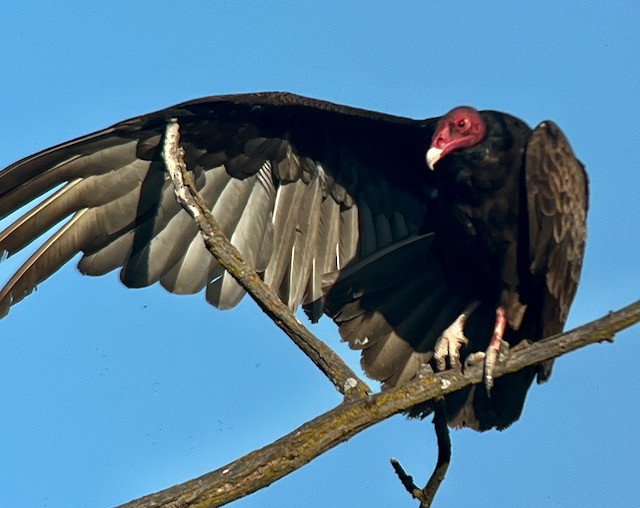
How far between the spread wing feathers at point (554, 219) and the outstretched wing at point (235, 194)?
922 millimetres

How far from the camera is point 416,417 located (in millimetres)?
6016

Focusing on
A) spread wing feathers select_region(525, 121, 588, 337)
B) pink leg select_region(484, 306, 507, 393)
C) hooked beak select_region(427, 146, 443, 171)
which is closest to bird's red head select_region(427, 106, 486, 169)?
hooked beak select_region(427, 146, 443, 171)

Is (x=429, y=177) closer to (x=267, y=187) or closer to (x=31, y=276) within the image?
(x=267, y=187)

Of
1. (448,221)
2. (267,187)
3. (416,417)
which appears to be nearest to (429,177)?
(448,221)

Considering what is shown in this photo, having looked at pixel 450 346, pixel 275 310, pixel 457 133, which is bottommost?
pixel 275 310

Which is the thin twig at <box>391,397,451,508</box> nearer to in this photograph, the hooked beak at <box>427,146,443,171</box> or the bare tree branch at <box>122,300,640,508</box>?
the bare tree branch at <box>122,300,640,508</box>

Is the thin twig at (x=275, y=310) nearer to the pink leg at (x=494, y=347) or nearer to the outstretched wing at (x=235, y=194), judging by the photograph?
the pink leg at (x=494, y=347)

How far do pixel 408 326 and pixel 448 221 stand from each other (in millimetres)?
703

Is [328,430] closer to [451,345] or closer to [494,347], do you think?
[494,347]

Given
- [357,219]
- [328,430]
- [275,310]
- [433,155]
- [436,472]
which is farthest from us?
[357,219]

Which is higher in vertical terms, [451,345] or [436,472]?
[451,345]

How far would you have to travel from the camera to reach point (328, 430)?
4.19 metres

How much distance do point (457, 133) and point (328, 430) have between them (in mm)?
2404

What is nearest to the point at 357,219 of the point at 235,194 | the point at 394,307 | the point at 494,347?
the point at 394,307
